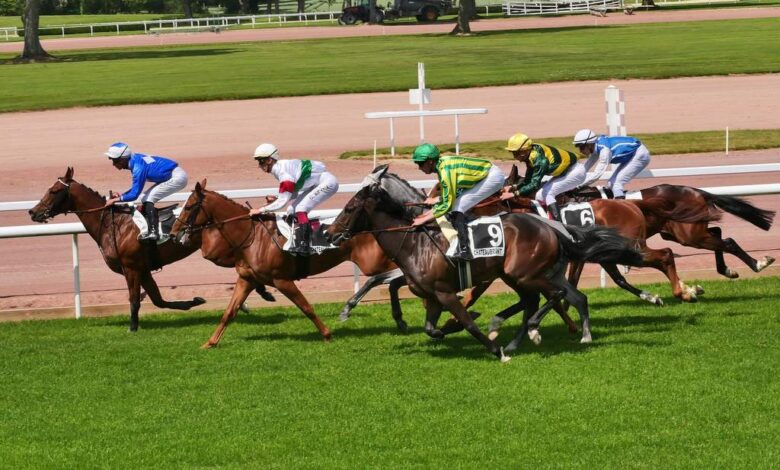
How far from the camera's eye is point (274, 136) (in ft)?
87.9

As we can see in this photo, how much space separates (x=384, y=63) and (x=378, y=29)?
72.6ft

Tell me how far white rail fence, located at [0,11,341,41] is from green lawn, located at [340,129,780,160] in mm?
46037

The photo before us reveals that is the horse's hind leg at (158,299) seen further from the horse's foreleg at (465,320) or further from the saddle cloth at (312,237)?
the horse's foreleg at (465,320)

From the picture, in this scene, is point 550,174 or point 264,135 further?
point 264,135

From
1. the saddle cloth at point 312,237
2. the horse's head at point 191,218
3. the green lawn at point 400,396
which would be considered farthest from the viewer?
the saddle cloth at point 312,237

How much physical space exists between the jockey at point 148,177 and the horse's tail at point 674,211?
4636mm

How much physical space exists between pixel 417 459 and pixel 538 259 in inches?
126

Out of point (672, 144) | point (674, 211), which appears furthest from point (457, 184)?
point (672, 144)

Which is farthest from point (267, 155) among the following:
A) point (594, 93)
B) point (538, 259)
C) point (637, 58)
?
point (637, 58)

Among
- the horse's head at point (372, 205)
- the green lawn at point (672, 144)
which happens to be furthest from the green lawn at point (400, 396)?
the green lawn at point (672, 144)

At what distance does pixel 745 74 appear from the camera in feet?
114

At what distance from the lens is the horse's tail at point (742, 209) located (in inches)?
508

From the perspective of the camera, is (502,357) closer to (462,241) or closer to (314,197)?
(462,241)

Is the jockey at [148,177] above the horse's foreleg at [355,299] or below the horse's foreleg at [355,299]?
above
